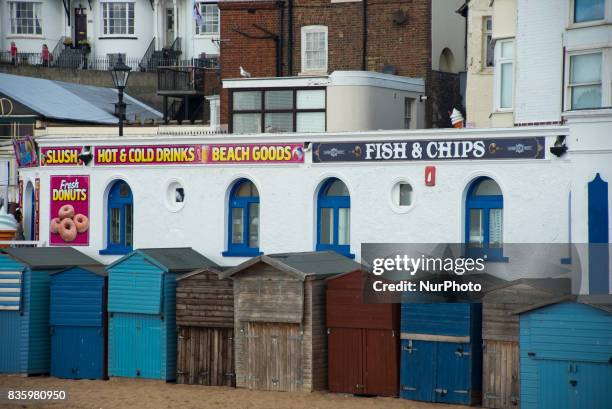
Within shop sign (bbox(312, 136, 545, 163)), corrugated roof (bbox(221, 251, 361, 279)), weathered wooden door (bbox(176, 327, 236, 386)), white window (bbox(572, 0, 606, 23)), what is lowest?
weathered wooden door (bbox(176, 327, 236, 386))

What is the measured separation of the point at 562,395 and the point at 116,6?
50.8m

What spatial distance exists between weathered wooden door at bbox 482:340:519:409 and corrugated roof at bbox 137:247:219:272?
24.6 feet

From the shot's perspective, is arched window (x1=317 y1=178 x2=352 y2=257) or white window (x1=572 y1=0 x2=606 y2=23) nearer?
arched window (x1=317 y1=178 x2=352 y2=257)

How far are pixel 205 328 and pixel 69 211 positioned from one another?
22.6 feet

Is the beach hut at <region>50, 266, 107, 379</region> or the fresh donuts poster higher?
the fresh donuts poster

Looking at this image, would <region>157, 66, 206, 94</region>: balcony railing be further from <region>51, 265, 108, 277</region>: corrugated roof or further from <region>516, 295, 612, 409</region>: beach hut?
<region>516, 295, 612, 409</region>: beach hut

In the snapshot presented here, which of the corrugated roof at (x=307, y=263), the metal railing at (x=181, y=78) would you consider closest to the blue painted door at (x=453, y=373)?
the corrugated roof at (x=307, y=263)

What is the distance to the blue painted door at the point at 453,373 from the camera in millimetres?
26297

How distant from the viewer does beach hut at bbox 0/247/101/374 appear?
31344 millimetres

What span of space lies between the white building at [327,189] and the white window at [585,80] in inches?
160

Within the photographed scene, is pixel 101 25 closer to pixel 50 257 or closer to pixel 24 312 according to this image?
pixel 50 257

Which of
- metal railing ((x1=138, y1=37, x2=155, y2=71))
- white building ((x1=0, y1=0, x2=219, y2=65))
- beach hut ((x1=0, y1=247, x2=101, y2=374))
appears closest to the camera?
beach hut ((x1=0, y1=247, x2=101, y2=374))

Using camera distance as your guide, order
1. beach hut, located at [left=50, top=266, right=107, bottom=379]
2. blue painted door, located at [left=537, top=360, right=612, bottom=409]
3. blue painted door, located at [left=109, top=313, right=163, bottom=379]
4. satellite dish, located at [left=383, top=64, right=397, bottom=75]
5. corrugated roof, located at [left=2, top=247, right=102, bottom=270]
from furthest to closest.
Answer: satellite dish, located at [left=383, top=64, right=397, bottom=75], corrugated roof, located at [left=2, top=247, right=102, bottom=270], beach hut, located at [left=50, top=266, right=107, bottom=379], blue painted door, located at [left=109, top=313, right=163, bottom=379], blue painted door, located at [left=537, top=360, right=612, bottom=409]

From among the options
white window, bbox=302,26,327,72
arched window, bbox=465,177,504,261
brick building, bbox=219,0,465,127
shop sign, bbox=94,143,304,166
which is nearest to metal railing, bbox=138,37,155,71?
brick building, bbox=219,0,465,127
